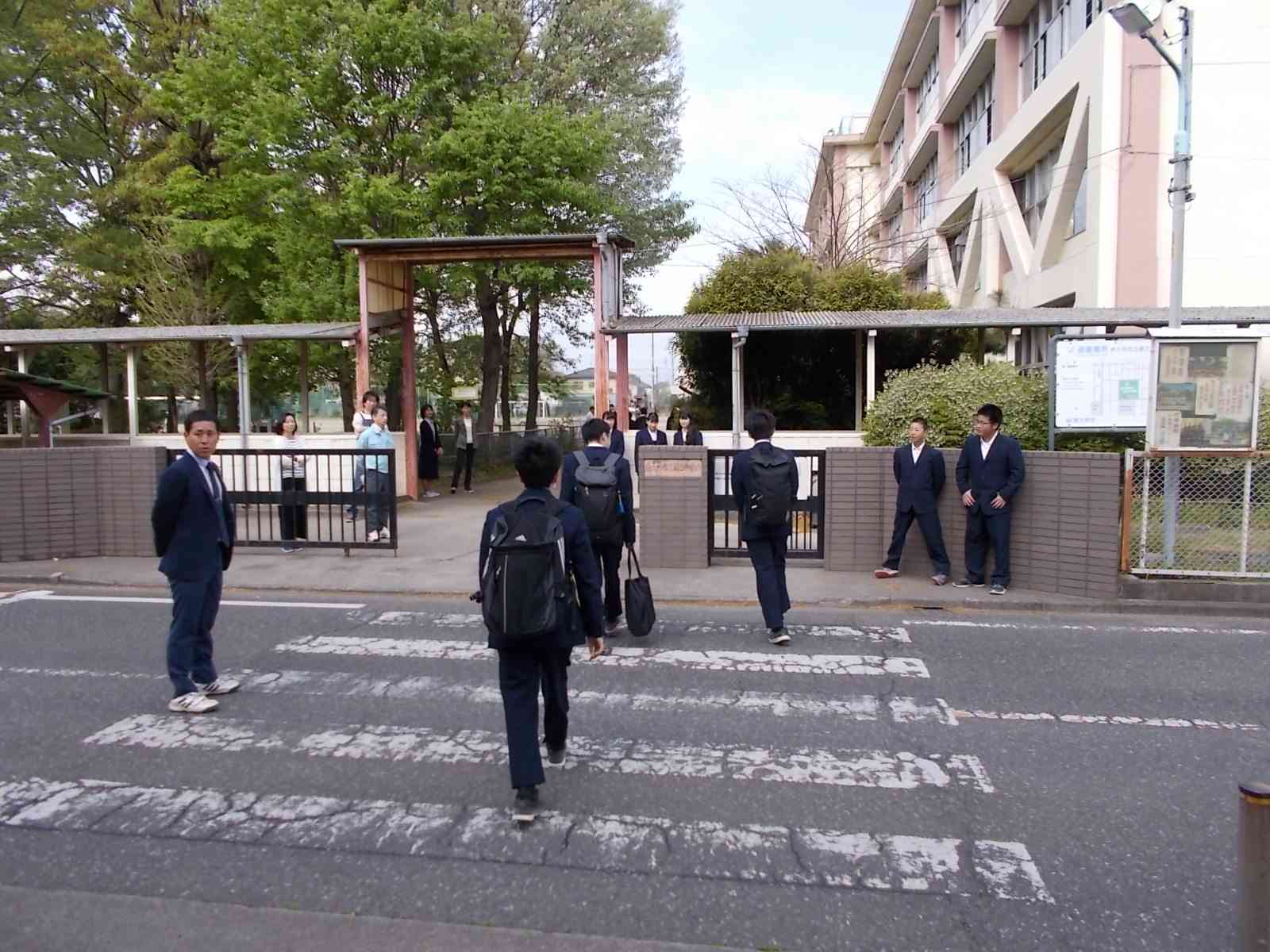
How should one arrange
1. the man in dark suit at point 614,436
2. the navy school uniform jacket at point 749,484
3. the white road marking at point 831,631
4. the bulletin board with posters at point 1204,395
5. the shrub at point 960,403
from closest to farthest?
1. the navy school uniform jacket at point 749,484
2. the white road marking at point 831,631
3. the bulletin board with posters at point 1204,395
4. the shrub at point 960,403
5. the man in dark suit at point 614,436

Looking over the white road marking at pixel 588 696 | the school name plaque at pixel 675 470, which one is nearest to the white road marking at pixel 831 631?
the white road marking at pixel 588 696

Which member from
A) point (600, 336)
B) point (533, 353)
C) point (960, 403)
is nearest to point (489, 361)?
point (533, 353)

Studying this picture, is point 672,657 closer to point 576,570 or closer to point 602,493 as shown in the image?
point 602,493

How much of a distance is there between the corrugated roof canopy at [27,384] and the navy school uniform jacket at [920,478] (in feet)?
39.3

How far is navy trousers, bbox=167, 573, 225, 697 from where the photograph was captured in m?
5.82

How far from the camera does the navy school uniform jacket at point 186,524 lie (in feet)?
18.9

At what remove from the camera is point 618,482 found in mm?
7141

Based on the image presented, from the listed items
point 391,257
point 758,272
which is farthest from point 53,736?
point 758,272

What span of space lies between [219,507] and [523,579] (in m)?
2.98

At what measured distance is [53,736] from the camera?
17.5 ft

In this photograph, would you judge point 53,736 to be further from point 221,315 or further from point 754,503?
point 221,315

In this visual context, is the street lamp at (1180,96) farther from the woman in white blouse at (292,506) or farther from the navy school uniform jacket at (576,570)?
the woman in white blouse at (292,506)

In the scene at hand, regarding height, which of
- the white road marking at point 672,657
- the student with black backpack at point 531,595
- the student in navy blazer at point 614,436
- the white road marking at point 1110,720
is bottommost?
the white road marking at point 1110,720

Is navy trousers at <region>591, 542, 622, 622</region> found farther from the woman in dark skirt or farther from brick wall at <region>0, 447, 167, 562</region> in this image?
the woman in dark skirt
